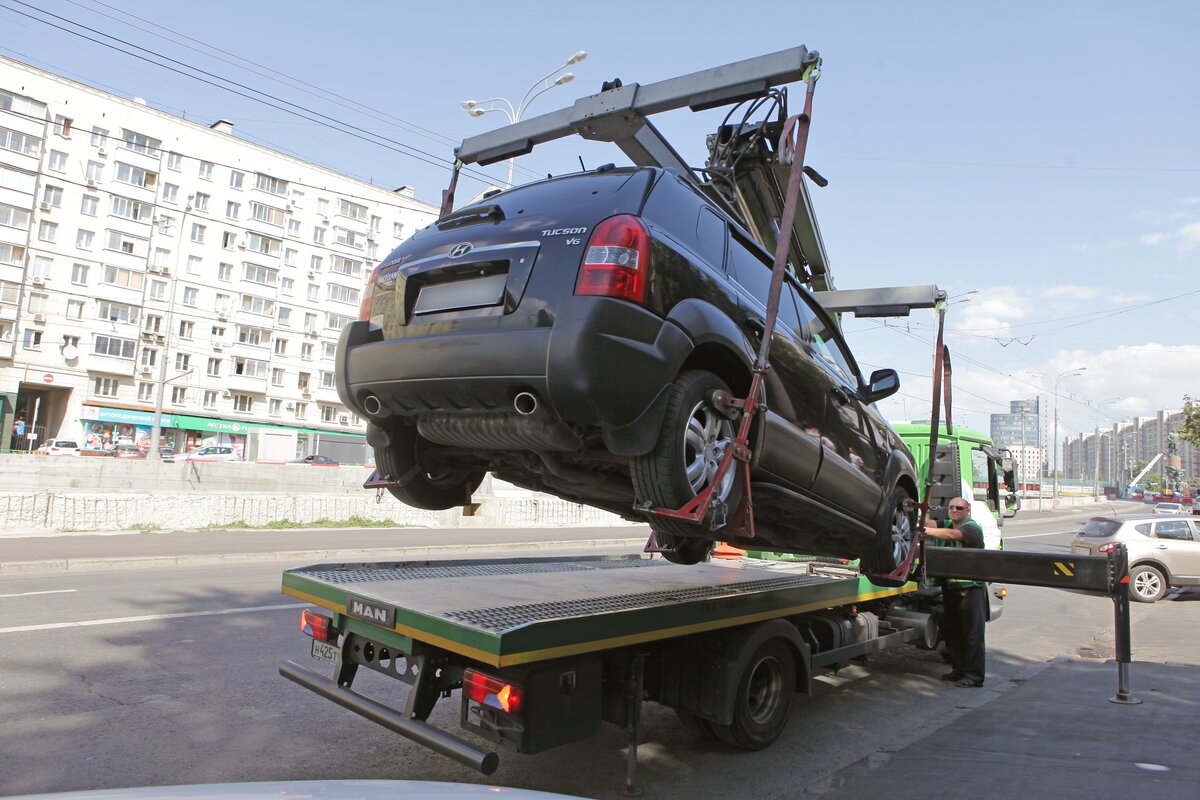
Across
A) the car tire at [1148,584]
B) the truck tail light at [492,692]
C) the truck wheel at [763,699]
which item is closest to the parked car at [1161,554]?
the car tire at [1148,584]

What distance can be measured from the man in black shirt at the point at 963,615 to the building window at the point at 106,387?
5307 cm

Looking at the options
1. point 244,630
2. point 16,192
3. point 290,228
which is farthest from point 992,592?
point 290,228

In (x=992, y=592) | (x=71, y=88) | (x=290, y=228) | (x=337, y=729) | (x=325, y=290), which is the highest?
(x=71, y=88)

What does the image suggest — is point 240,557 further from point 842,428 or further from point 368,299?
point 842,428

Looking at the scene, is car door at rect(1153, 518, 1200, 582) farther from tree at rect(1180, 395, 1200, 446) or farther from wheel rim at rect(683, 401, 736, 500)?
tree at rect(1180, 395, 1200, 446)

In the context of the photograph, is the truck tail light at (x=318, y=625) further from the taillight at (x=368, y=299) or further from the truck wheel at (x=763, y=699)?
the truck wheel at (x=763, y=699)

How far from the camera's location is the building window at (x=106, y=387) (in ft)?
155

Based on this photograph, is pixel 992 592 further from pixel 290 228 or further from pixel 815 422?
pixel 290 228

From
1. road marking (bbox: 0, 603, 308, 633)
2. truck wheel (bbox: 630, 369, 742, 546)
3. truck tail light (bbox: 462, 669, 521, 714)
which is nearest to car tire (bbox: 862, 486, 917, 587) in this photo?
truck wheel (bbox: 630, 369, 742, 546)

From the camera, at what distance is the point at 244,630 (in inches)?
275

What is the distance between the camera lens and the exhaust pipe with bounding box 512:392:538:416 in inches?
128

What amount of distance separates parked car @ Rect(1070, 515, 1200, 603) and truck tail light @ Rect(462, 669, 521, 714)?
13.4 meters

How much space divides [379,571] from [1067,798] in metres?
4.05

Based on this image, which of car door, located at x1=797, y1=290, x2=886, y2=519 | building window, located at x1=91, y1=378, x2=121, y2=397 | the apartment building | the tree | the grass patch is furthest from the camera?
building window, located at x1=91, y1=378, x2=121, y2=397
